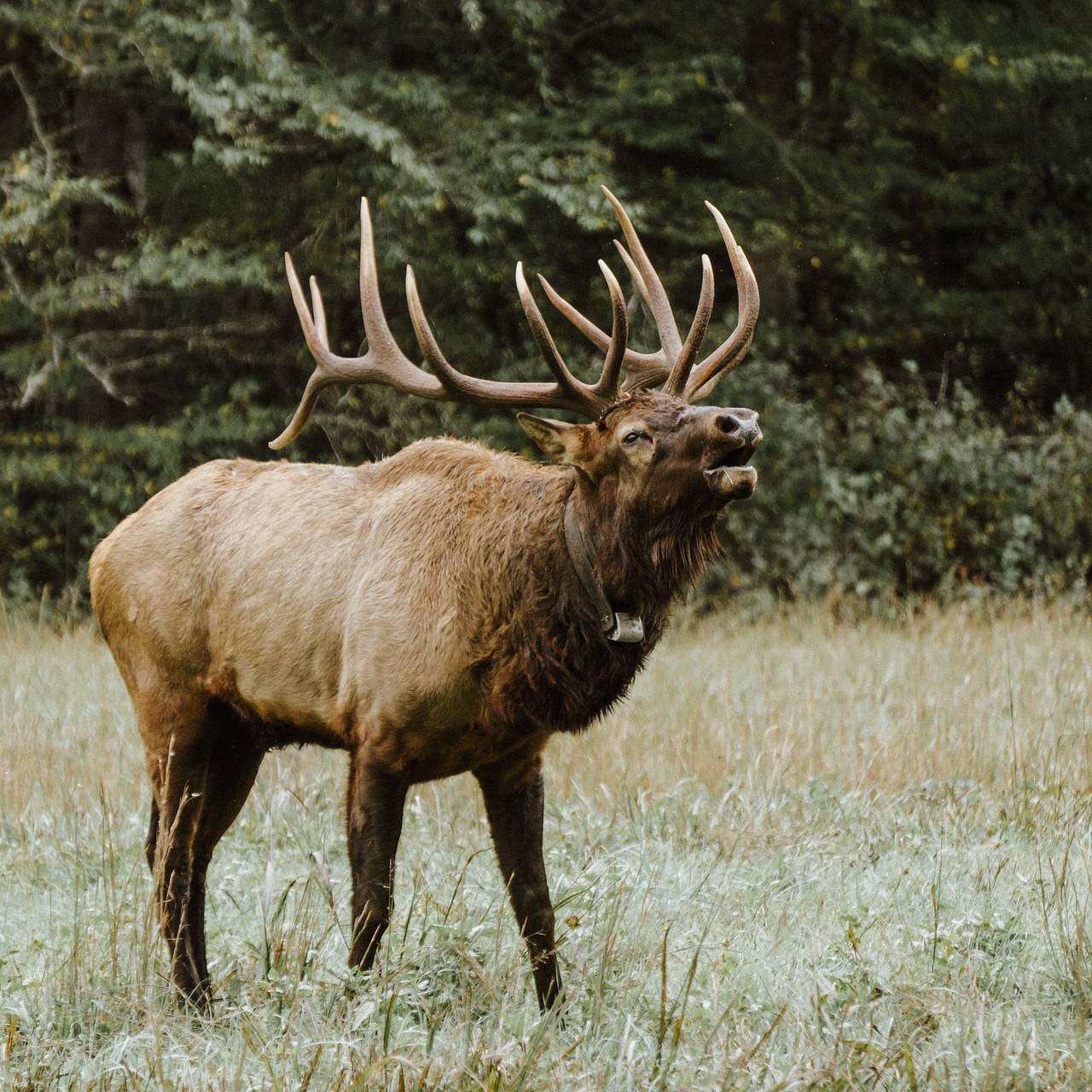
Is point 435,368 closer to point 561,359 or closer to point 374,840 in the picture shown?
point 561,359

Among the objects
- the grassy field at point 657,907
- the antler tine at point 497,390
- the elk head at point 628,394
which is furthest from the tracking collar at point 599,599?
the grassy field at point 657,907

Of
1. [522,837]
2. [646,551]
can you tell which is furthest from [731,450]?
[522,837]

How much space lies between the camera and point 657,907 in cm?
430

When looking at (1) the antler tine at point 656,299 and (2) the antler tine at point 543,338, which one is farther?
(1) the antler tine at point 656,299

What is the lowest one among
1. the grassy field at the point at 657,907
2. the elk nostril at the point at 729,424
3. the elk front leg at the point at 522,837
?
the grassy field at the point at 657,907

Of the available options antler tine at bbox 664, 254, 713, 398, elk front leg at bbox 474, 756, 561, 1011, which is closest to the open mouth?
antler tine at bbox 664, 254, 713, 398

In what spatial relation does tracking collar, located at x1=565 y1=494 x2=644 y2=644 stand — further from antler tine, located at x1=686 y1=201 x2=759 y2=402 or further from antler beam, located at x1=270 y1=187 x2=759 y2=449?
antler tine, located at x1=686 y1=201 x2=759 y2=402

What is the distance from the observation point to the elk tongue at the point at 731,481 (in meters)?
3.36

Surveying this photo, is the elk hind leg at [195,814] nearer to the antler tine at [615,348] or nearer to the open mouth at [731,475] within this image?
the antler tine at [615,348]

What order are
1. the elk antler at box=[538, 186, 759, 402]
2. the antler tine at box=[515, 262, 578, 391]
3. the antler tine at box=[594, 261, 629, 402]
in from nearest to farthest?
the antler tine at box=[594, 261, 629, 402], the antler tine at box=[515, 262, 578, 391], the elk antler at box=[538, 186, 759, 402]

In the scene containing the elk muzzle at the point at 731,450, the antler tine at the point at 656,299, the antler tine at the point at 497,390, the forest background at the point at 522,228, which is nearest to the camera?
the elk muzzle at the point at 731,450

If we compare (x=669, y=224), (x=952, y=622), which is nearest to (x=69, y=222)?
(x=669, y=224)

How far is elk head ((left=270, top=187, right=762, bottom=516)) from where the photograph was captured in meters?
3.43

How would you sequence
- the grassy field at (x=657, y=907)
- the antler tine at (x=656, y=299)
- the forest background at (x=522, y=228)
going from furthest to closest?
the forest background at (x=522, y=228), the antler tine at (x=656, y=299), the grassy field at (x=657, y=907)
